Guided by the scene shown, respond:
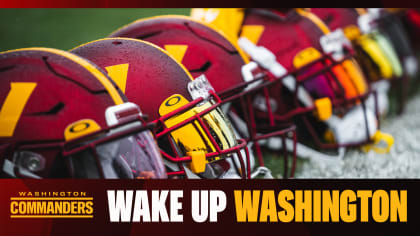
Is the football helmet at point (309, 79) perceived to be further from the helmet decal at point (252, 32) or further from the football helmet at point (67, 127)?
the football helmet at point (67, 127)

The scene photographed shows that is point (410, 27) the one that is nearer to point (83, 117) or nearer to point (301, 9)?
point (301, 9)

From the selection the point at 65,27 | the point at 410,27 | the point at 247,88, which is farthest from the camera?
the point at 410,27

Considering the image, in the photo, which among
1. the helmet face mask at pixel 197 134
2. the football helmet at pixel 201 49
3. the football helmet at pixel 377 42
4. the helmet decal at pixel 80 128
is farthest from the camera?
the football helmet at pixel 377 42

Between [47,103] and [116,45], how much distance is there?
261mm

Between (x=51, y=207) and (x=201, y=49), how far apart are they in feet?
1.70

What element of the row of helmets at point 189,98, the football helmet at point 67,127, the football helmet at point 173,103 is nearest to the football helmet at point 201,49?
the row of helmets at point 189,98

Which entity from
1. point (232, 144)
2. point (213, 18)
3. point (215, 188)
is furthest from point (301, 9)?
point (215, 188)

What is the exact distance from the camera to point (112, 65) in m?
0.95

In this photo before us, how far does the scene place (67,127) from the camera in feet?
2.52

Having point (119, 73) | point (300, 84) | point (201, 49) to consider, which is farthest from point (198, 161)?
point (300, 84)

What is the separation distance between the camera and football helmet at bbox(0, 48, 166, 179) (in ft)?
2.51

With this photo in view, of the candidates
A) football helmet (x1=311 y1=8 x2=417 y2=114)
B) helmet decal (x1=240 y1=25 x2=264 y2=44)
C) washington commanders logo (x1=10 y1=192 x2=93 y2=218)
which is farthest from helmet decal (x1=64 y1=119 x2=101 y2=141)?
football helmet (x1=311 y1=8 x2=417 y2=114)

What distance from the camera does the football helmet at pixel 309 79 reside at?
1.33 metres

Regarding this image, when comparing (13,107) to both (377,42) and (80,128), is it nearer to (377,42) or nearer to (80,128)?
(80,128)
